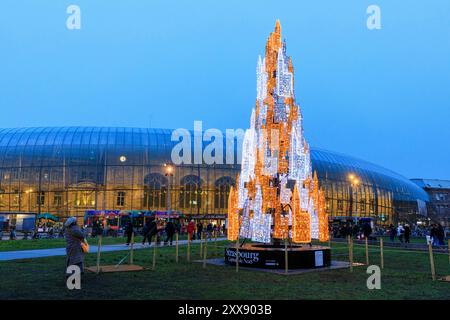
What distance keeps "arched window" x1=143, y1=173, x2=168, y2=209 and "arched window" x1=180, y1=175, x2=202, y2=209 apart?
278cm

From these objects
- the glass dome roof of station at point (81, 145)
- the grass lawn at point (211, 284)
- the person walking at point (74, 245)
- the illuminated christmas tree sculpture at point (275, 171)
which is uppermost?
the glass dome roof of station at point (81, 145)

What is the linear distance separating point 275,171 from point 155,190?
2032 inches

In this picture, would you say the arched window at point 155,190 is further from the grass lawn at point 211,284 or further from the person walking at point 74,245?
the person walking at point 74,245

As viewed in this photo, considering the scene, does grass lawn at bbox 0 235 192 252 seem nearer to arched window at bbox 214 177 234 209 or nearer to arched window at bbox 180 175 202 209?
arched window at bbox 180 175 202 209

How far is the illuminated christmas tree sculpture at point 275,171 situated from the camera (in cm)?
1934

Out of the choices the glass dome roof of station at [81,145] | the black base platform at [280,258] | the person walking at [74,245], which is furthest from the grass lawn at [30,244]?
the glass dome roof of station at [81,145]

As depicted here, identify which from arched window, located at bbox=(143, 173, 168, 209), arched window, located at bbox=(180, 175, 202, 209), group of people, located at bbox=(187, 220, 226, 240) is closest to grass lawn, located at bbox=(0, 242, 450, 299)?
group of people, located at bbox=(187, 220, 226, 240)

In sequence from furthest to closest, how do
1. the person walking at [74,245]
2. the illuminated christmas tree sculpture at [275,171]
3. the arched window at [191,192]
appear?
the arched window at [191,192] → the illuminated christmas tree sculpture at [275,171] → the person walking at [74,245]

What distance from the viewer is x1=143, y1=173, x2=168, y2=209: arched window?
228ft

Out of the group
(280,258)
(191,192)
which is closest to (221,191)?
(191,192)

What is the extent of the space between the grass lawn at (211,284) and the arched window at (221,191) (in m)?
54.1

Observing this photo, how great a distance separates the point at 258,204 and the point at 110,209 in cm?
5230
